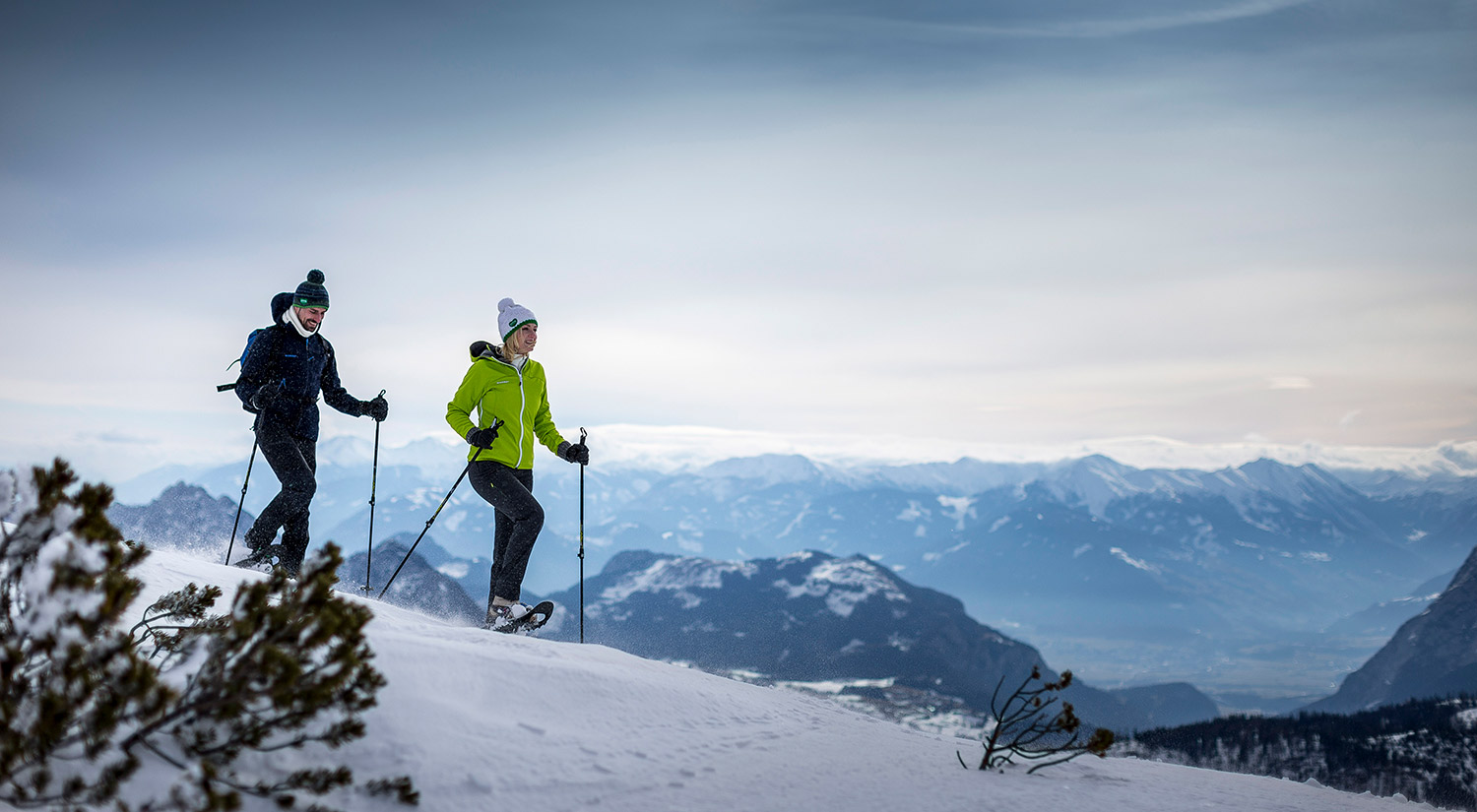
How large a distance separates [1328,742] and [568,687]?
162 meters

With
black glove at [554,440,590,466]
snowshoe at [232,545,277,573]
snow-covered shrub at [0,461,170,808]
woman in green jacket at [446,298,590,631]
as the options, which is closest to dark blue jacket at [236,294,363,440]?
snowshoe at [232,545,277,573]

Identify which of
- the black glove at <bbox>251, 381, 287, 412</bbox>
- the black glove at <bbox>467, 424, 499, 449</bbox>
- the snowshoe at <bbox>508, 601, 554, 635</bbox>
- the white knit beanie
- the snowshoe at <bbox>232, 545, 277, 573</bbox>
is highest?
the white knit beanie

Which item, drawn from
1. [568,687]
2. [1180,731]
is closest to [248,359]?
[568,687]

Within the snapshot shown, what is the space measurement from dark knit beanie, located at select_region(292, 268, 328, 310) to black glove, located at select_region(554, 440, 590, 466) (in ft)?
9.65

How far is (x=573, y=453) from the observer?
952cm

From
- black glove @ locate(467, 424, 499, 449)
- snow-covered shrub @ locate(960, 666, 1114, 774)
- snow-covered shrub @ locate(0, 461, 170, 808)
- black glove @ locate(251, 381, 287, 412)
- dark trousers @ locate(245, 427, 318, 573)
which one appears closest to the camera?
snow-covered shrub @ locate(0, 461, 170, 808)

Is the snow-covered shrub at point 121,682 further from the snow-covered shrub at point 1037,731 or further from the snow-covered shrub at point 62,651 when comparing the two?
the snow-covered shrub at point 1037,731

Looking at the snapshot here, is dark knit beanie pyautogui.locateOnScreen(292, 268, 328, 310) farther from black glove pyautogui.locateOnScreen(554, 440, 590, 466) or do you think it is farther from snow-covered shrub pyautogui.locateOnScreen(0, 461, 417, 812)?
snow-covered shrub pyautogui.locateOnScreen(0, 461, 417, 812)

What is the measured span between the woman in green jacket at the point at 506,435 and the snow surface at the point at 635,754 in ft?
5.10

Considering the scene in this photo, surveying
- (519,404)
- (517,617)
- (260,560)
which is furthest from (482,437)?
(260,560)

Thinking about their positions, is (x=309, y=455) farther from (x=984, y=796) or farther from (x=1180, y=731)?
(x=1180, y=731)

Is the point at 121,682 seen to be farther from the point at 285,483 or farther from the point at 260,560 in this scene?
the point at 260,560

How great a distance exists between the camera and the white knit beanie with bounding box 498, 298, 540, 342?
29.3 feet

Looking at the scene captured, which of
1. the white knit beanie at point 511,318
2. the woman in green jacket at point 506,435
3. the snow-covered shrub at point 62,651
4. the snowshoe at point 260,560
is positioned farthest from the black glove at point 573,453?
the snow-covered shrub at point 62,651
